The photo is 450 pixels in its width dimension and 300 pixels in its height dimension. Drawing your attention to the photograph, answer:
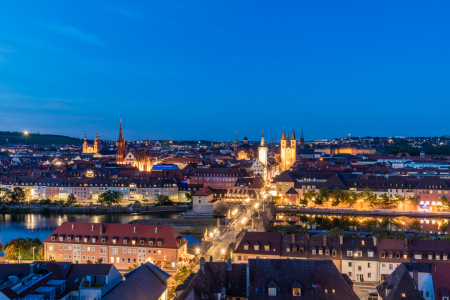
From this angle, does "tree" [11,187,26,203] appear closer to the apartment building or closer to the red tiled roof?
the red tiled roof

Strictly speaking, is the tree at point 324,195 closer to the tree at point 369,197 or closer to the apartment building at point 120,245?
the tree at point 369,197

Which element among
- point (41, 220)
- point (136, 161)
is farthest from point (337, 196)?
point (136, 161)

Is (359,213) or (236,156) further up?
(236,156)

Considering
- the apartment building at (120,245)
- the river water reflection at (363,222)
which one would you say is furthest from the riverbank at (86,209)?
the apartment building at (120,245)

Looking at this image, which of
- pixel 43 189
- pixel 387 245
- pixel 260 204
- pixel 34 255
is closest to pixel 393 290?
pixel 387 245

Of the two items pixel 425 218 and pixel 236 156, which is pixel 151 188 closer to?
pixel 425 218

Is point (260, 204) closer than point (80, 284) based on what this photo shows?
No

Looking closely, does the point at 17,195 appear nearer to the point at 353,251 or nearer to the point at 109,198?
the point at 109,198
